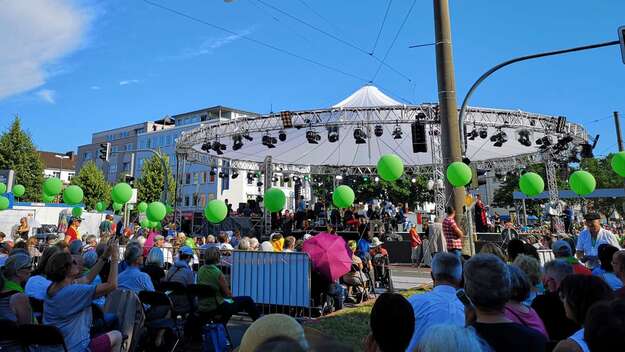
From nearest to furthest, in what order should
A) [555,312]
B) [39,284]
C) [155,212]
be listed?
[555,312]
[39,284]
[155,212]

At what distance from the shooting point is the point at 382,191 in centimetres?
4753

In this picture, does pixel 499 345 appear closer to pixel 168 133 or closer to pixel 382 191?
pixel 382 191

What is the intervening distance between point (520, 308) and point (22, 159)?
135 ft

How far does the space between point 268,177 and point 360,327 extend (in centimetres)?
1265

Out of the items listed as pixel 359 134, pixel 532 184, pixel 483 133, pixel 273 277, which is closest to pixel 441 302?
pixel 273 277

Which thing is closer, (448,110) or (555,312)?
(555,312)

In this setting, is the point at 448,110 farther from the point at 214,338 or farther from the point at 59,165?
the point at 59,165

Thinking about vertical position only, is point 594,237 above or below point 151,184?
below

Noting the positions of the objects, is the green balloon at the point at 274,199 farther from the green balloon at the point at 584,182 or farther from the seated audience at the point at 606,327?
the seated audience at the point at 606,327

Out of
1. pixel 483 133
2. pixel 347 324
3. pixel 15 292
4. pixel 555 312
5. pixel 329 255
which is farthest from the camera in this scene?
pixel 483 133

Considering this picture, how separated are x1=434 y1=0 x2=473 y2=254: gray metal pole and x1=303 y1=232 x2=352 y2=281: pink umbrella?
256cm

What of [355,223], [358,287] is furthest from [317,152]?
[358,287]

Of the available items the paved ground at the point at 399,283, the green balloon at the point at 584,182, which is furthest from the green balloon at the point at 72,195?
the green balloon at the point at 584,182

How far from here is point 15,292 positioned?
3824mm
